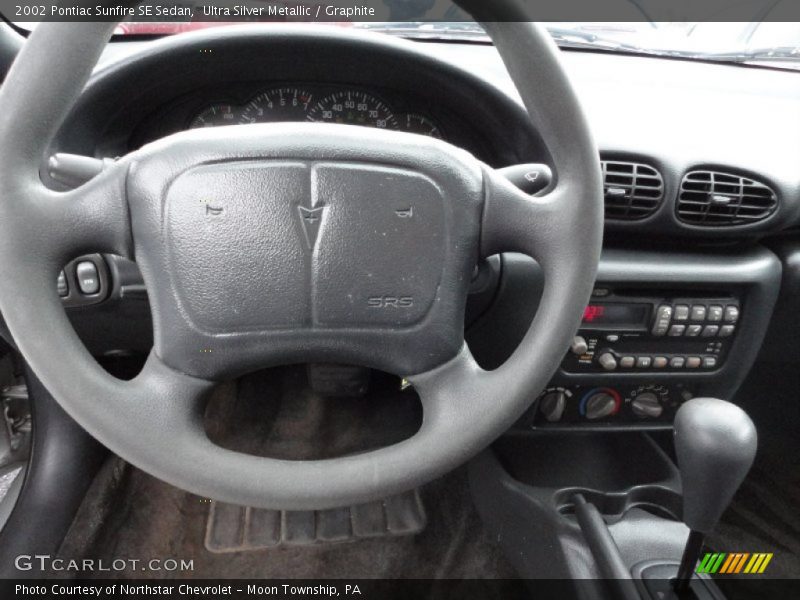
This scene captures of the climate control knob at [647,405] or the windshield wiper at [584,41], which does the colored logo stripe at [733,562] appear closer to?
the climate control knob at [647,405]

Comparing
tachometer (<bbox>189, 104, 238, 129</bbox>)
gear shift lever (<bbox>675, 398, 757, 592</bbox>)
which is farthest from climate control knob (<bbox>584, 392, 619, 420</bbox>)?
tachometer (<bbox>189, 104, 238, 129</bbox>)

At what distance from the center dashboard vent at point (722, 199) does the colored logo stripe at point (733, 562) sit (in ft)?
1.80

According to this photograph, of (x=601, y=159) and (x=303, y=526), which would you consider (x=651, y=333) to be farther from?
(x=303, y=526)

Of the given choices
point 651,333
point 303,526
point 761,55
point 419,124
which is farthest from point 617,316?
point 303,526

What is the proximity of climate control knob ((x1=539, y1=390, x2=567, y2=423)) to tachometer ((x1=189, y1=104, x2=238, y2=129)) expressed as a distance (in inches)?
28.2

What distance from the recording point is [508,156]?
1.15 metres

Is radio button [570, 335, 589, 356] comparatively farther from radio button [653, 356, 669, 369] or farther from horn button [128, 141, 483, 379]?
horn button [128, 141, 483, 379]

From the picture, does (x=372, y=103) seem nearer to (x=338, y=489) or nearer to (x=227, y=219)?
(x=227, y=219)

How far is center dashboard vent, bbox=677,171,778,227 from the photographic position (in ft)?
3.72

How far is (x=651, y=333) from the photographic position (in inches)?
48.3

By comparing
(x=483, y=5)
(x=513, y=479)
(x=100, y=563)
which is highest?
(x=483, y=5)

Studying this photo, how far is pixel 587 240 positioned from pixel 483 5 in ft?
0.85

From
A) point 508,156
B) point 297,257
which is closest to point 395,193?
point 297,257

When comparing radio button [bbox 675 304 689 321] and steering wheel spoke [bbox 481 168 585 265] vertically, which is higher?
steering wheel spoke [bbox 481 168 585 265]
